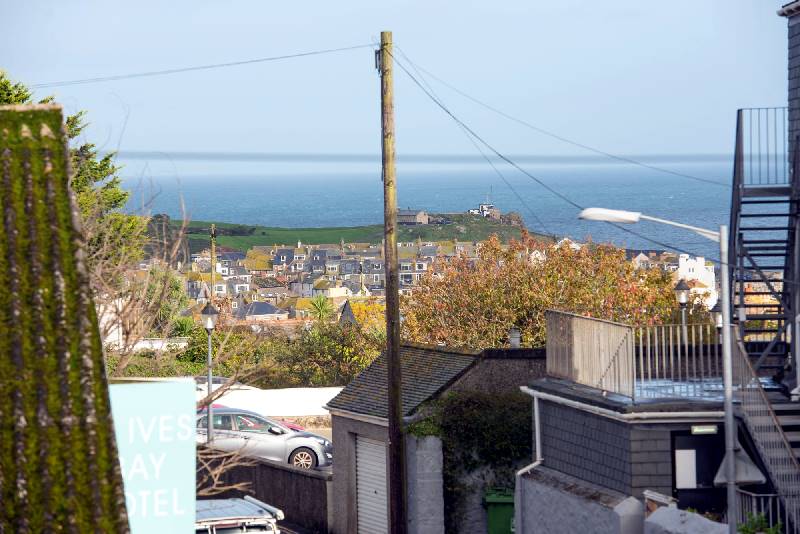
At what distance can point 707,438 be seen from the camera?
67.7 feet

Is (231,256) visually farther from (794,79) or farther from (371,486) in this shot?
(794,79)

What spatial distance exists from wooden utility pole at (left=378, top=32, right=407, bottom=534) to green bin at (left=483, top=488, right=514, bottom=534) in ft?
6.66

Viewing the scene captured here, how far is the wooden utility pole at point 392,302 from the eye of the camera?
23.9m

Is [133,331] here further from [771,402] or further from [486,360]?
[771,402]

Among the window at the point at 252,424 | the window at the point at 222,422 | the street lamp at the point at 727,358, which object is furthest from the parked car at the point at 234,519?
the window at the point at 252,424

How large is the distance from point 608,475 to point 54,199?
13008mm

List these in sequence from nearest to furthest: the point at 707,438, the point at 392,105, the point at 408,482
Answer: the point at 707,438 < the point at 392,105 < the point at 408,482

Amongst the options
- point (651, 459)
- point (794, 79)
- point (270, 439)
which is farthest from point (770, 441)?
point (270, 439)

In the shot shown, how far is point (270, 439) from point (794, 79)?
15.0 metres

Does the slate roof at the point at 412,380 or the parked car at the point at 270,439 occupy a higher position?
the slate roof at the point at 412,380

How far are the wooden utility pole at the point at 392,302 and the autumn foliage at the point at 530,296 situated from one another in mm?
17724

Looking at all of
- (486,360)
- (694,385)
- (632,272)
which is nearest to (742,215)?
(694,385)

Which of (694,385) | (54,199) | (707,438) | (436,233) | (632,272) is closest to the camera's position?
(54,199)

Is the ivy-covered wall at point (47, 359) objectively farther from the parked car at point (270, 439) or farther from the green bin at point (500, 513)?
the parked car at point (270, 439)
